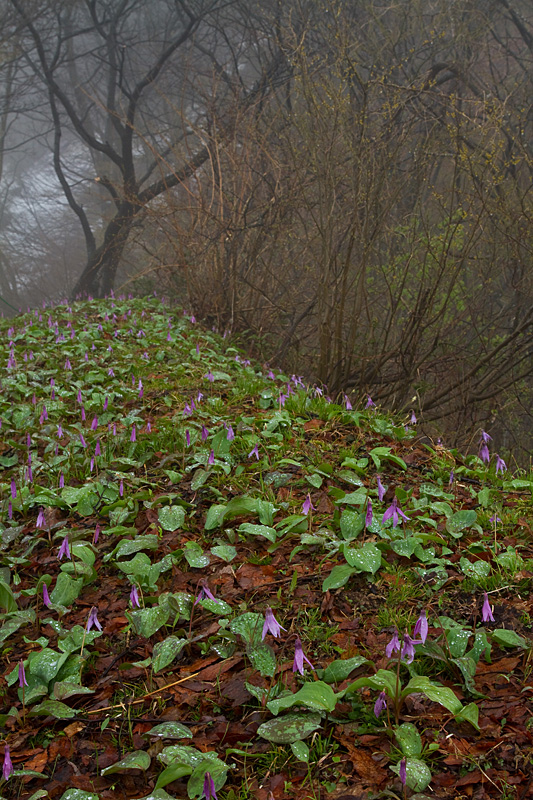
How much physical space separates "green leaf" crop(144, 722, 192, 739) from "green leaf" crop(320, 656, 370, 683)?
17.3 inches

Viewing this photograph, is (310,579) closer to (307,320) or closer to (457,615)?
(457,615)

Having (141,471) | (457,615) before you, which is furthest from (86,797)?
(141,471)

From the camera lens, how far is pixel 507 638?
1.91 meters

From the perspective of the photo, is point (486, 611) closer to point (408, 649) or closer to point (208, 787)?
point (408, 649)

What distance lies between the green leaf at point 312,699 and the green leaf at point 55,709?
1.96 ft

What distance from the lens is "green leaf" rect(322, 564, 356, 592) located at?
2221mm

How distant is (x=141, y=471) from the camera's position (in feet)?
11.0

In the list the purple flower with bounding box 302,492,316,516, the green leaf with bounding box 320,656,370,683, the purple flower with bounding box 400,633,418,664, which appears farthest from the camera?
the purple flower with bounding box 302,492,316,516

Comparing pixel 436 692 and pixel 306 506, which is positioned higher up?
pixel 306 506

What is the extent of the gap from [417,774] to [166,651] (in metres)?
0.85

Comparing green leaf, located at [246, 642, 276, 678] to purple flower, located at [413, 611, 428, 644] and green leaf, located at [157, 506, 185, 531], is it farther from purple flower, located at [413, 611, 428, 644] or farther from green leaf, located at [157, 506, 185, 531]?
green leaf, located at [157, 506, 185, 531]

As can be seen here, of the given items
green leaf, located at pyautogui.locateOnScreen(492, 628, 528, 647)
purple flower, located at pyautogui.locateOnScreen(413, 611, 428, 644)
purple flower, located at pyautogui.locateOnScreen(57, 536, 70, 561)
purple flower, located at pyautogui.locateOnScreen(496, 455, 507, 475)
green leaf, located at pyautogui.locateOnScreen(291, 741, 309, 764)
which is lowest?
green leaf, located at pyautogui.locateOnScreen(291, 741, 309, 764)

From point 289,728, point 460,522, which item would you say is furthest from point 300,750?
point 460,522

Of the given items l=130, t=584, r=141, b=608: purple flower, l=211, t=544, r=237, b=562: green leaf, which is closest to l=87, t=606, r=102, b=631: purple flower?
l=130, t=584, r=141, b=608: purple flower
